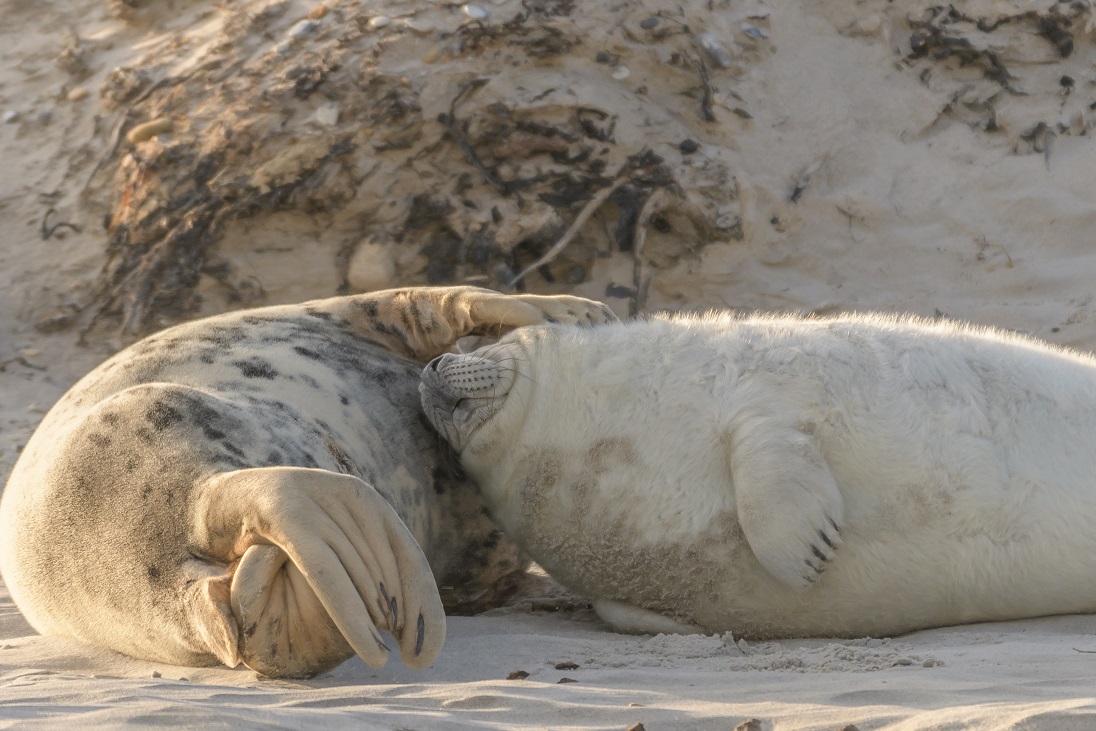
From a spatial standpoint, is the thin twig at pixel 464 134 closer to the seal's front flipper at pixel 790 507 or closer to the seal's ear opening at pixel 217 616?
the seal's front flipper at pixel 790 507

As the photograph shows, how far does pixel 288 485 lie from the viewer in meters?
2.64

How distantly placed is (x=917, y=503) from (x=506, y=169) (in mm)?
3440

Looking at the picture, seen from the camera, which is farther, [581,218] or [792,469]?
[581,218]

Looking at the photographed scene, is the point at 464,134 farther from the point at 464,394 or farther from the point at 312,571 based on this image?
the point at 312,571

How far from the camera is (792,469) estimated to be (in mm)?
3209

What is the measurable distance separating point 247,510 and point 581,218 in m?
3.82

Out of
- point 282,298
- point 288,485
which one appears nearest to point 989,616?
point 288,485

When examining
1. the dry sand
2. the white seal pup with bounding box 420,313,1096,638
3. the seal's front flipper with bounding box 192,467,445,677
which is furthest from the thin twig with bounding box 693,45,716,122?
the seal's front flipper with bounding box 192,467,445,677

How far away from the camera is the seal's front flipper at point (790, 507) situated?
10.3ft

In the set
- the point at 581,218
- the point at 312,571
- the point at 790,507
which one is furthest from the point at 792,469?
the point at 581,218

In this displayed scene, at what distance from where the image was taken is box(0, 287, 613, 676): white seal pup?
2.62 meters

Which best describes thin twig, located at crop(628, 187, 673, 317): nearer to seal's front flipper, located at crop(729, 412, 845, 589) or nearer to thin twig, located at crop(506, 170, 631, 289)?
thin twig, located at crop(506, 170, 631, 289)

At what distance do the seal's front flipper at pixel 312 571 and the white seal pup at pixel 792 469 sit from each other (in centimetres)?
91

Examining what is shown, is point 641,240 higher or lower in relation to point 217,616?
higher
